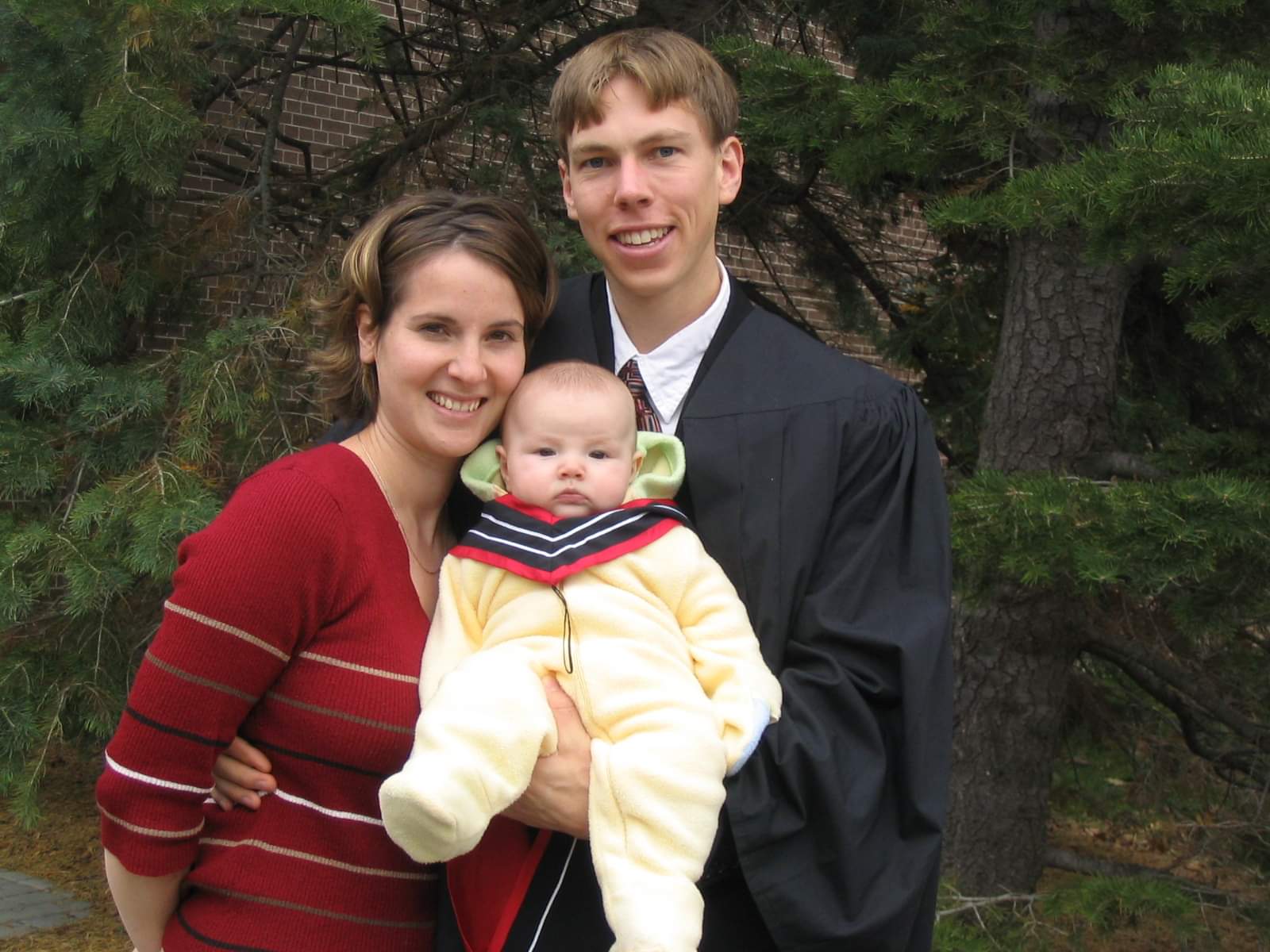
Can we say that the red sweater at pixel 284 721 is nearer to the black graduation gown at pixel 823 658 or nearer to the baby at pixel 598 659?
the baby at pixel 598 659

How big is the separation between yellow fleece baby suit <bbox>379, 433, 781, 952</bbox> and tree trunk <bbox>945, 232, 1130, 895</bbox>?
8.97ft

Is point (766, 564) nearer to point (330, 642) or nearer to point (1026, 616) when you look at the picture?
point (330, 642)

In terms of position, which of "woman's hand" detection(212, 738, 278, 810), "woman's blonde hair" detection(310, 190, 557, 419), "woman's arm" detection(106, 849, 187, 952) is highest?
"woman's blonde hair" detection(310, 190, 557, 419)

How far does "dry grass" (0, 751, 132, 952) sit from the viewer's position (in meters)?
5.48

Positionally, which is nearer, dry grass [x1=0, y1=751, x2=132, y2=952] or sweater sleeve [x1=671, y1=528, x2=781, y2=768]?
sweater sleeve [x1=671, y1=528, x2=781, y2=768]

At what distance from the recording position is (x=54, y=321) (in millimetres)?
3990

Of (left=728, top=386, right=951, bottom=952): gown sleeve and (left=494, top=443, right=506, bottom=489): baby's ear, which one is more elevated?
(left=494, top=443, right=506, bottom=489): baby's ear

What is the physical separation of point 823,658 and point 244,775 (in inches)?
37.8

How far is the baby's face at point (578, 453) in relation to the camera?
7.25 ft

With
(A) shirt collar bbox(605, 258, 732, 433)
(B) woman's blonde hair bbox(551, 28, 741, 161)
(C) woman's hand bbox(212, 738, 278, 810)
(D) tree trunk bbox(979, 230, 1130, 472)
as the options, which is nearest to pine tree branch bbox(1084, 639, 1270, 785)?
(D) tree trunk bbox(979, 230, 1130, 472)

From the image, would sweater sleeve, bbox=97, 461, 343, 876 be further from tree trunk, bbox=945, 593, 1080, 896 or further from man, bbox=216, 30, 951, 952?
tree trunk, bbox=945, 593, 1080, 896

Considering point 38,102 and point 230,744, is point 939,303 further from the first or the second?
point 230,744

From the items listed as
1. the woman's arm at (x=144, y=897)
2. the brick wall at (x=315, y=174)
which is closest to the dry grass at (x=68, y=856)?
the brick wall at (x=315, y=174)

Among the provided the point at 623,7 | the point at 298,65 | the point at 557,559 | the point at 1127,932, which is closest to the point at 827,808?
the point at 557,559
